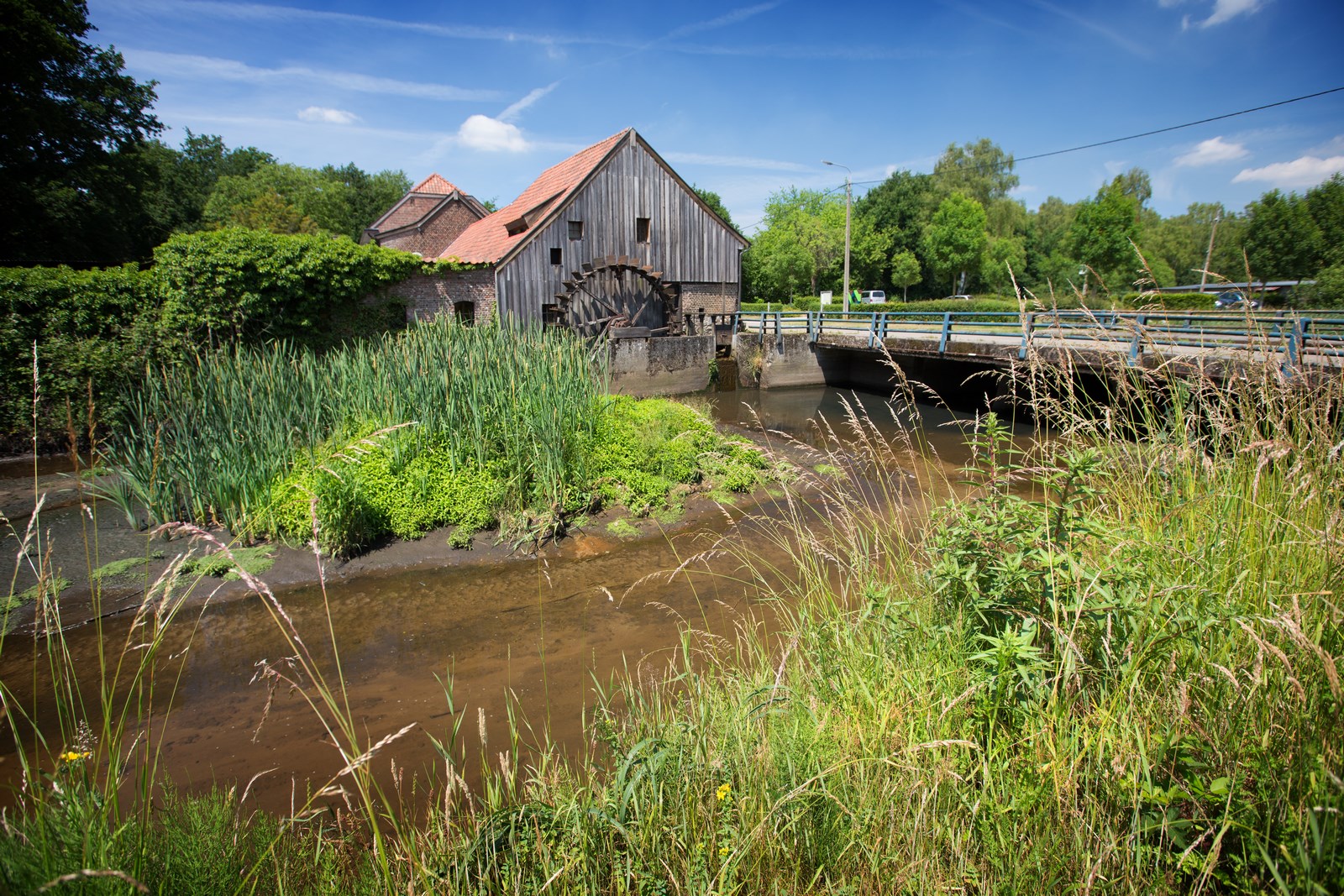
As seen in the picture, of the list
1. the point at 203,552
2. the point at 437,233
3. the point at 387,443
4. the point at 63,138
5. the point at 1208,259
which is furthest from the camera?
the point at 437,233

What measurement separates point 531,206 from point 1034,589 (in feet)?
70.4

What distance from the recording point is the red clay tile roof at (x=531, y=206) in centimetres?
1895

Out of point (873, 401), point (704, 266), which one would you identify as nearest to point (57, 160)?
point (704, 266)

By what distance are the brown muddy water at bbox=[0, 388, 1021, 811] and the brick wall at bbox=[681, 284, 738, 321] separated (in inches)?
613

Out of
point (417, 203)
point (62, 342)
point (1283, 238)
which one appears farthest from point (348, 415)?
point (1283, 238)

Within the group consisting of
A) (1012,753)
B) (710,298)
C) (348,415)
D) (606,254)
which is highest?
(606,254)

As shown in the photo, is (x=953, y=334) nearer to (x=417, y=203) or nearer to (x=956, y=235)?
(x=417, y=203)

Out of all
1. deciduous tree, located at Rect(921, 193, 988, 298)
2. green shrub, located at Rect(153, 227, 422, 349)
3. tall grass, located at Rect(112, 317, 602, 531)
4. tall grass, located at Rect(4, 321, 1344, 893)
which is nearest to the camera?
tall grass, located at Rect(4, 321, 1344, 893)

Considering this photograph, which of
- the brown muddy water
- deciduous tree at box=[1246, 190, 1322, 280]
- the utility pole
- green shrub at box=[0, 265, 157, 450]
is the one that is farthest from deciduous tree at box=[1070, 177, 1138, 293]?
green shrub at box=[0, 265, 157, 450]

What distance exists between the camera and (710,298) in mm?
22422

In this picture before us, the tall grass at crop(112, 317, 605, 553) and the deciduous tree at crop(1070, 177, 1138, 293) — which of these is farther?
the deciduous tree at crop(1070, 177, 1138, 293)

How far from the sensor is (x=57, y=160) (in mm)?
18922

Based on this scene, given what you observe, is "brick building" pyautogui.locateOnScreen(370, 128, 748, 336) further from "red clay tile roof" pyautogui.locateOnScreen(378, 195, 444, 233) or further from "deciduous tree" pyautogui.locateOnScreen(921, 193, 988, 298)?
"deciduous tree" pyautogui.locateOnScreen(921, 193, 988, 298)

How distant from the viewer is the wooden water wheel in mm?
18828
